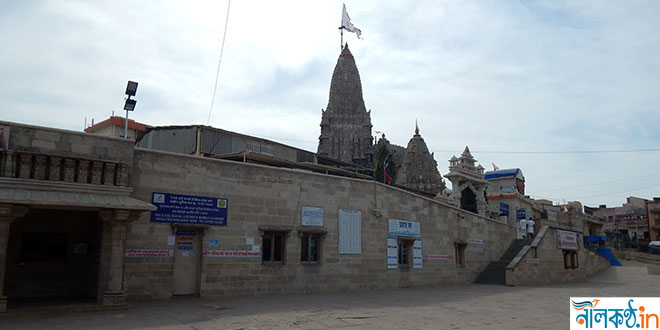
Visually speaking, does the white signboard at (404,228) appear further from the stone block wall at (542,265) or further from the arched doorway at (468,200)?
the arched doorway at (468,200)

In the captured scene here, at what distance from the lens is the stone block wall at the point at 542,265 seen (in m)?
22.3

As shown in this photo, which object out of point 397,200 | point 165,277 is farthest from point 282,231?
point 397,200

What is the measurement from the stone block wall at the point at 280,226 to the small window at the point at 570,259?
786 cm

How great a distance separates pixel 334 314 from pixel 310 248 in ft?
18.6

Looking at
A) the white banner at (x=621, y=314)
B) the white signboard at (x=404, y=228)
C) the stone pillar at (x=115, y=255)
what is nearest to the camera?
the white banner at (x=621, y=314)

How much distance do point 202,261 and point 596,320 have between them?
10.3 meters

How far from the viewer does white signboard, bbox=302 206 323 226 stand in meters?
16.8

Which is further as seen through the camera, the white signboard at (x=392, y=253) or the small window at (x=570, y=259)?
the small window at (x=570, y=259)

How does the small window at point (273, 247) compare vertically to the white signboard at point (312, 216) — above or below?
below

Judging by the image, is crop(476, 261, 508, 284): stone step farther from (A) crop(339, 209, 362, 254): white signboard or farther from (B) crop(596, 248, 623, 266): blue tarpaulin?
(B) crop(596, 248, 623, 266): blue tarpaulin

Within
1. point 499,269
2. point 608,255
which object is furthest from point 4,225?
point 608,255

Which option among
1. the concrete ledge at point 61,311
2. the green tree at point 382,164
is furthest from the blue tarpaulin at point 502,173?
the concrete ledge at point 61,311

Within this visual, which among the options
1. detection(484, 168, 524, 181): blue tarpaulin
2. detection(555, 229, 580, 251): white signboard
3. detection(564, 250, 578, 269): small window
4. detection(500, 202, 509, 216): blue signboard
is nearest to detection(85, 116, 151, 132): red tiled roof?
detection(555, 229, 580, 251): white signboard

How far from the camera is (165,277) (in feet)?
44.1
